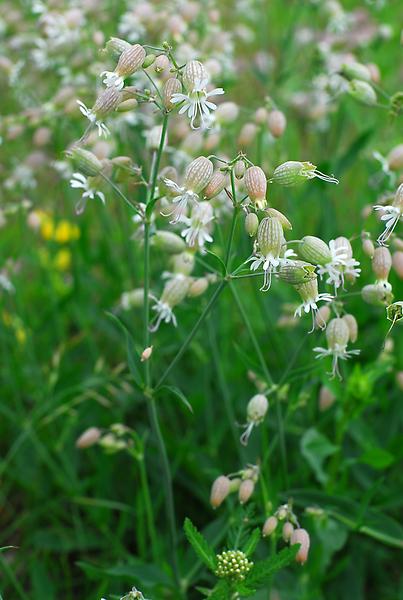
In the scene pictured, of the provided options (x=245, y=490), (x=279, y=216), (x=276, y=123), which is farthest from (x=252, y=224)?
(x=276, y=123)

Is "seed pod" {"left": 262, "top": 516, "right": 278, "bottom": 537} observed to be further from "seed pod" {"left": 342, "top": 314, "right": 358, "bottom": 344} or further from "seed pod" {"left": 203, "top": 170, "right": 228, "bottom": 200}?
"seed pod" {"left": 203, "top": 170, "right": 228, "bottom": 200}

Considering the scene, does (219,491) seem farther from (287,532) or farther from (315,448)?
(315,448)

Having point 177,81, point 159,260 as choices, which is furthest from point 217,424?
point 177,81

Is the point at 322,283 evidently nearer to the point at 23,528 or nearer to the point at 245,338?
the point at 245,338

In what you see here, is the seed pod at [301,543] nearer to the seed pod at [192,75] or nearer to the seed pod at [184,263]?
the seed pod at [184,263]

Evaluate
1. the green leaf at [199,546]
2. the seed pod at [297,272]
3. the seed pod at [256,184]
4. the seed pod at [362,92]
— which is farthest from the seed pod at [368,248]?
the green leaf at [199,546]

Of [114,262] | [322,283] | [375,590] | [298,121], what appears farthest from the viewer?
[298,121]
